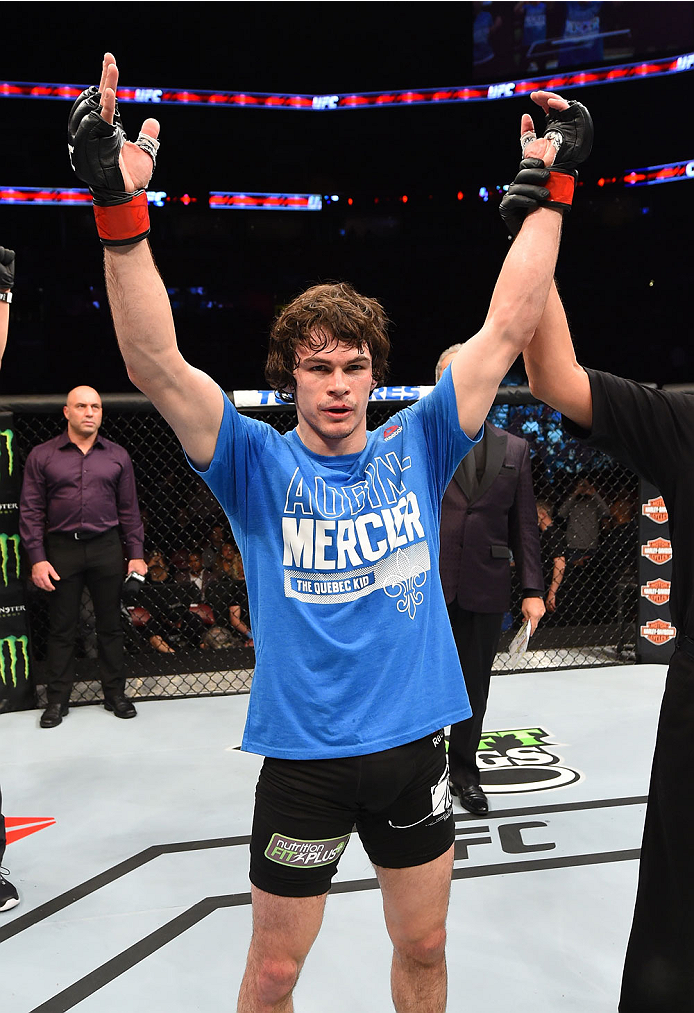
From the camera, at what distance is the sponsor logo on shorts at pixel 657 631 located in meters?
4.73

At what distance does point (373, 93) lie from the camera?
9.84 metres

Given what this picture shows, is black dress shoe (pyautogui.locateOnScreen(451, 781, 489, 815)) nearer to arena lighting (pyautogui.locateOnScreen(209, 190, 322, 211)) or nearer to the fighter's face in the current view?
the fighter's face

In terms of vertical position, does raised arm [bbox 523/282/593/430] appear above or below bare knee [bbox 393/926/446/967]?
above

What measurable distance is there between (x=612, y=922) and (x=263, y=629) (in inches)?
57.0

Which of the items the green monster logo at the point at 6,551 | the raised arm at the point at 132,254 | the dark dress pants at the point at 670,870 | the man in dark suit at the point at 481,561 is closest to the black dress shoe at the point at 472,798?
the man in dark suit at the point at 481,561

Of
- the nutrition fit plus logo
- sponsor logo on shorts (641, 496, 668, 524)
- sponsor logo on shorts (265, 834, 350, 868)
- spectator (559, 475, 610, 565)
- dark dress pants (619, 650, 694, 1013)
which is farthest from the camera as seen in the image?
spectator (559, 475, 610, 565)

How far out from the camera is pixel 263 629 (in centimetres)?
141

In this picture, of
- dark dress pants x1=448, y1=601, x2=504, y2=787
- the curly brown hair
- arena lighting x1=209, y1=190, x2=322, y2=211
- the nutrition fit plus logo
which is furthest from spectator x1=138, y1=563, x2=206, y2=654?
arena lighting x1=209, y1=190, x2=322, y2=211

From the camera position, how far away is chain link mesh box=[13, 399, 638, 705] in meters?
4.75

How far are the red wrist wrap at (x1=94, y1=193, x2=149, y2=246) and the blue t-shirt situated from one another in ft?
1.02

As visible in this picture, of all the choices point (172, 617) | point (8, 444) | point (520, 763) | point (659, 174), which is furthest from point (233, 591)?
point (659, 174)

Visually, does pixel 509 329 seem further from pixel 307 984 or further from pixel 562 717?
pixel 562 717

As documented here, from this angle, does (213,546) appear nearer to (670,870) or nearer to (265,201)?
(670,870)

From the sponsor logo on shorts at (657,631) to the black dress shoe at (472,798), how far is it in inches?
86.9
